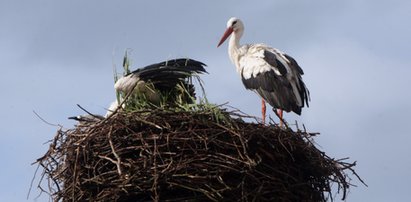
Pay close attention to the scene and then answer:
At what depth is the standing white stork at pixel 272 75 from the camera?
10.4 m

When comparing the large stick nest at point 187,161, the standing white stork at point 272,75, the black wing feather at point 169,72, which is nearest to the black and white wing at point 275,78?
the standing white stork at point 272,75

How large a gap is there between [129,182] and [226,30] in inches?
172

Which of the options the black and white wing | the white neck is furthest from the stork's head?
the black and white wing

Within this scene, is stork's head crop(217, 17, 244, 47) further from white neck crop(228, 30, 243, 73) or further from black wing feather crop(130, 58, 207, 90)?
black wing feather crop(130, 58, 207, 90)

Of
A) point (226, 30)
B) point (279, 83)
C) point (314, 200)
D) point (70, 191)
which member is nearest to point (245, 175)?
point (314, 200)

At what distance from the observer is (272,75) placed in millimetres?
10562

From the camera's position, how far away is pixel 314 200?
309 inches

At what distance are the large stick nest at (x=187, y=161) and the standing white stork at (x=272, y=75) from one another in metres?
2.41

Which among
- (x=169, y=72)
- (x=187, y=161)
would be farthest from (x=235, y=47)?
(x=187, y=161)

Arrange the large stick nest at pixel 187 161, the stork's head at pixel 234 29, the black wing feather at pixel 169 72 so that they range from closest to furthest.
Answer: the large stick nest at pixel 187 161, the black wing feather at pixel 169 72, the stork's head at pixel 234 29

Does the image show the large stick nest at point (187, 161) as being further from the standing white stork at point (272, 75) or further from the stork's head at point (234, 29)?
the stork's head at point (234, 29)

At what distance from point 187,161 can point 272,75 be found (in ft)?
Result: 10.9

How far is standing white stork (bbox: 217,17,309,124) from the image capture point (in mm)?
10406

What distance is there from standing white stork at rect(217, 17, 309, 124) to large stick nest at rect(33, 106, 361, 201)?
94.8 inches
